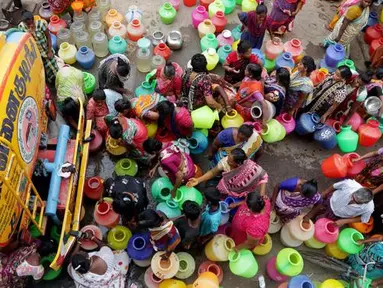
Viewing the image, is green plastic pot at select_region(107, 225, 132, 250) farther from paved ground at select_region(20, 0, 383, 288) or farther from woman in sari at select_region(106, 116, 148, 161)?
woman in sari at select_region(106, 116, 148, 161)

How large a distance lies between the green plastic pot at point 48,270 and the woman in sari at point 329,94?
12.1ft

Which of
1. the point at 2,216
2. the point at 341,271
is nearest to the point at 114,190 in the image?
the point at 2,216

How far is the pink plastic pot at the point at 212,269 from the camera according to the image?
405 centimetres

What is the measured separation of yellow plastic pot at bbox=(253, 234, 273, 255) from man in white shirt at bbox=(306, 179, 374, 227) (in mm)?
510

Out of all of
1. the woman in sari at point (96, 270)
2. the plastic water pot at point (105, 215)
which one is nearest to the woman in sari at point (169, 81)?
the plastic water pot at point (105, 215)

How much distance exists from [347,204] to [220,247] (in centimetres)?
143

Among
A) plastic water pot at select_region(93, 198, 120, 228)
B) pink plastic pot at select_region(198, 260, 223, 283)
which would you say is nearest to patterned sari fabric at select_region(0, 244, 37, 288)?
plastic water pot at select_region(93, 198, 120, 228)

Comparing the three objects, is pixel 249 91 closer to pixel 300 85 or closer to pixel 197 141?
pixel 300 85

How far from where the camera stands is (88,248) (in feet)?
13.3

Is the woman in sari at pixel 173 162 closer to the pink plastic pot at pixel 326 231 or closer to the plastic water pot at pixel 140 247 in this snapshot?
the plastic water pot at pixel 140 247

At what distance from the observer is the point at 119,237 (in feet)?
13.9

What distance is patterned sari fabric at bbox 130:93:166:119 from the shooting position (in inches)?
181

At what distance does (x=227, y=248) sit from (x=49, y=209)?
183cm

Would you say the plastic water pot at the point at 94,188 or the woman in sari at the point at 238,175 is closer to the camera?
the woman in sari at the point at 238,175
